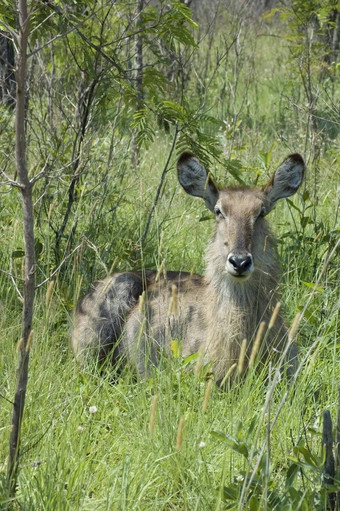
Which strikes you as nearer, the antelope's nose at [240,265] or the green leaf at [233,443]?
the green leaf at [233,443]

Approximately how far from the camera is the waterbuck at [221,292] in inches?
181

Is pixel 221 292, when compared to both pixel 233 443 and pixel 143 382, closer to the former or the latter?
pixel 143 382

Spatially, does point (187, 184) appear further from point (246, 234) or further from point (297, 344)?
point (297, 344)

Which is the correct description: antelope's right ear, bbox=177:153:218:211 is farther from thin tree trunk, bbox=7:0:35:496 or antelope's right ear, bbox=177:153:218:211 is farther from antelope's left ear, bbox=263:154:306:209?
thin tree trunk, bbox=7:0:35:496

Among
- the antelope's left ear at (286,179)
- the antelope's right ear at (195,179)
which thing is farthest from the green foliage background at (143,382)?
the antelope's left ear at (286,179)

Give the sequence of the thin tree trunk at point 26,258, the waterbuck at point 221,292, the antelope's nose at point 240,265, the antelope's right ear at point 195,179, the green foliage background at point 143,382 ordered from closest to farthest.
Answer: the thin tree trunk at point 26,258
the green foliage background at point 143,382
the antelope's nose at point 240,265
the waterbuck at point 221,292
the antelope's right ear at point 195,179

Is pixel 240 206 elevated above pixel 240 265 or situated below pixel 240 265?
above

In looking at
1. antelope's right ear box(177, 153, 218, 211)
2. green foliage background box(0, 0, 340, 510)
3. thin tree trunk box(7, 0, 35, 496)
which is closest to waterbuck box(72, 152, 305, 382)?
antelope's right ear box(177, 153, 218, 211)

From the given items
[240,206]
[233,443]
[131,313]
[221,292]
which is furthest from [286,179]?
[233,443]

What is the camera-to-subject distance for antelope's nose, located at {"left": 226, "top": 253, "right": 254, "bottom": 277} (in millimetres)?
4312

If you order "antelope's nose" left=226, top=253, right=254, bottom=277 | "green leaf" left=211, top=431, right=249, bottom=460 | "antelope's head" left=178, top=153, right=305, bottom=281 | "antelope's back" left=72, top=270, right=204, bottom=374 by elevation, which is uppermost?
"antelope's head" left=178, top=153, right=305, bottom=281

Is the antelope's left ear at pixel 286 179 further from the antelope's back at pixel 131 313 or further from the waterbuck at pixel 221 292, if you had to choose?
the antelope's back at pixel 131 313

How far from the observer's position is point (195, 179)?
4992 millimetres

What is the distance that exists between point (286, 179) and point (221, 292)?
823 millimetres
